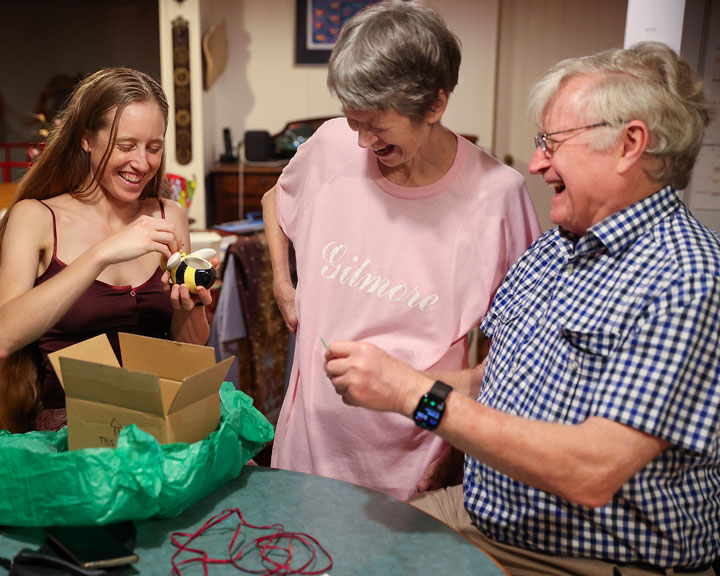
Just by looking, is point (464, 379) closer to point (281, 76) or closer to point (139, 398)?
point (139, 398)

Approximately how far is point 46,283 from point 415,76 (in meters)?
0.91

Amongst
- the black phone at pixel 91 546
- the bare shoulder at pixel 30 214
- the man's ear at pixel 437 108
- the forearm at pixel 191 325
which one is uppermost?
the man's ear at pixel 437 108

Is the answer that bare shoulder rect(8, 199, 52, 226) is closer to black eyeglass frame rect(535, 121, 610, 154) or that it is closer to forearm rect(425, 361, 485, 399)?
forearm rect(425, 361, 485, 399)

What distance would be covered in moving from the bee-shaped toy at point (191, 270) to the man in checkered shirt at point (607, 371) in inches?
21.5

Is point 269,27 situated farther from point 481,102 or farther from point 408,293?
point 408,293

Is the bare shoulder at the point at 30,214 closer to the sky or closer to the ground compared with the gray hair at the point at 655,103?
closer to the ground

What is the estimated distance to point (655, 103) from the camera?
118cm

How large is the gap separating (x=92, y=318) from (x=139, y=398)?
680 mm

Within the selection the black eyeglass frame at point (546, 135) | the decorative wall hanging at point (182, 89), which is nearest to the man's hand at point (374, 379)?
the black eyeglass frame at point (546, 135)

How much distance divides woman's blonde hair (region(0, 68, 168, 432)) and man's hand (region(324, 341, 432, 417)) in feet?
3.02

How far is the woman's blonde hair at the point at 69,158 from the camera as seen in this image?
5.62 ft

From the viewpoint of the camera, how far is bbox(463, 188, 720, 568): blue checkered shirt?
108 cm

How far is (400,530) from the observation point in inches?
46.2

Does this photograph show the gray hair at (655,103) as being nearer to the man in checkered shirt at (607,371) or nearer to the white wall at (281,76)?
the man in checkered shirt at (607,371)
